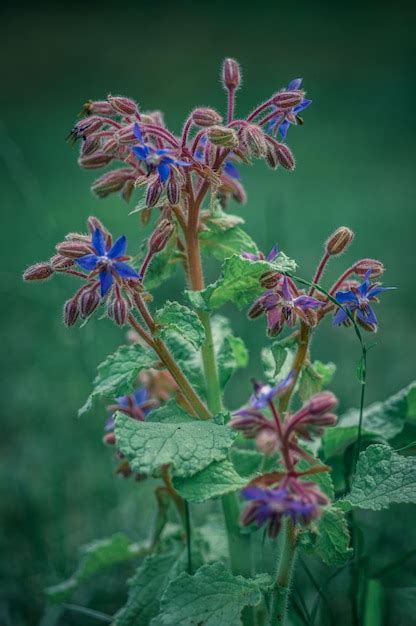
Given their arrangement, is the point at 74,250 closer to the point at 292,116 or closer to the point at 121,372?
the point at 121,372

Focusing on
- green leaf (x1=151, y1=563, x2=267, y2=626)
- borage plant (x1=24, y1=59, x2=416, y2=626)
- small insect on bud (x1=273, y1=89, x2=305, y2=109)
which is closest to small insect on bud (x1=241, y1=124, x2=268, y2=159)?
borage plant (x1=24, y1=59, x2=416, y2=626)

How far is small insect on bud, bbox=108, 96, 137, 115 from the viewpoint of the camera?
1391 mm

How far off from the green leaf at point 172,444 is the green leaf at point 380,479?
0.79ft

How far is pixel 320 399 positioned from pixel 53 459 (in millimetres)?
1426

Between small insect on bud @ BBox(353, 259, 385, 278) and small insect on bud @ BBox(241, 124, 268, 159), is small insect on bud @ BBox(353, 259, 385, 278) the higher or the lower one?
the lower one

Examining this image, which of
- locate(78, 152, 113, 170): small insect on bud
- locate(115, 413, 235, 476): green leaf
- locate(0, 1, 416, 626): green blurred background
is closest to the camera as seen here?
locate(115, 413, 235, 476): green leaf

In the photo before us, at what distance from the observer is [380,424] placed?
5.61ft

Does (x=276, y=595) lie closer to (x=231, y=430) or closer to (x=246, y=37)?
(x=231, y=430)

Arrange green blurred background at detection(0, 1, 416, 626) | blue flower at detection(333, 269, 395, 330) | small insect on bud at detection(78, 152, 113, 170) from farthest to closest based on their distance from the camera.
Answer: green blurred background at detection(0, 1, 416, 626) → small insect on bud at detection(78, 152, 113, 170) → blue flower at detection(333, 269, 395, 330)

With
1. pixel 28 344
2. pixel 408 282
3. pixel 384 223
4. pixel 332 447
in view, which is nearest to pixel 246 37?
pixel 384 223

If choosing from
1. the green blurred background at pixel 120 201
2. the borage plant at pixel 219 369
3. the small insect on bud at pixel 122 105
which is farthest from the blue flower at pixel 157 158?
the green blurred background at pixel 120 201

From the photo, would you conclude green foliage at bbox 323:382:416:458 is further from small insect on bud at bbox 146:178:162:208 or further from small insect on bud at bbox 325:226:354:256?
small insect on bud at bbox 146:178:162:208

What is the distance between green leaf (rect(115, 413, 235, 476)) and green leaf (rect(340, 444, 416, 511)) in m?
0.24

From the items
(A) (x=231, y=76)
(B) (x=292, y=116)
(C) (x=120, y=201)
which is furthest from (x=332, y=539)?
(C) (x=120, y=201)
